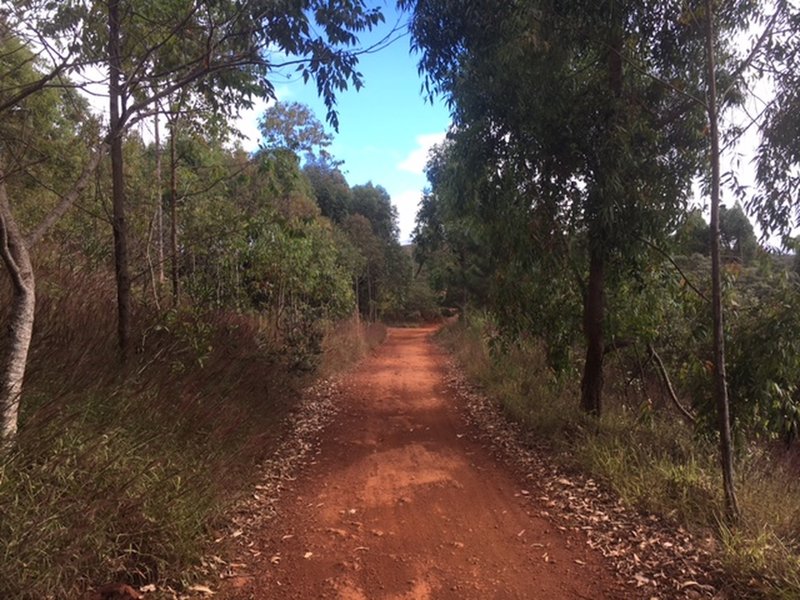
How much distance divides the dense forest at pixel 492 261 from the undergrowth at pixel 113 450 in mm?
22

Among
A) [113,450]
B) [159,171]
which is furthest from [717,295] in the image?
[159,171]

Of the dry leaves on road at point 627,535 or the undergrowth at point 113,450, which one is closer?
the undergrowth at point 113,450

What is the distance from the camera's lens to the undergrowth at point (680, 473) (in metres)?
3.50

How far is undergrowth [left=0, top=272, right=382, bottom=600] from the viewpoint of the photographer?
288 centimetres

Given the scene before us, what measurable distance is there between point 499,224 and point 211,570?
4951 mm

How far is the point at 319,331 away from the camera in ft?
40.3

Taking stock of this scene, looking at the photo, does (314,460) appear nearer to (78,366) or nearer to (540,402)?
(78,366)

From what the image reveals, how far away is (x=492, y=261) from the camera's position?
8.08m

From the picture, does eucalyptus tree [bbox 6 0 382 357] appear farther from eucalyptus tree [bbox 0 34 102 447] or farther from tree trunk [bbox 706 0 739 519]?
tree trunk [bbox 706 0 739 519]

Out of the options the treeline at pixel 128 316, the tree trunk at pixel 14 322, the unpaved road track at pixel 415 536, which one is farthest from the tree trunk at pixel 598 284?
the tree trunk at pixel 14 322

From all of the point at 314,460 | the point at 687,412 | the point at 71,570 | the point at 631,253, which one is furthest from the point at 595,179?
the point at 71,570

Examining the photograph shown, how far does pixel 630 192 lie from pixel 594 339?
7.12 feet

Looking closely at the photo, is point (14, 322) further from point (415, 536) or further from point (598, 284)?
point (598, 284)

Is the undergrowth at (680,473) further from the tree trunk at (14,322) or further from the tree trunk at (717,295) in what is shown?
the tree trunk at (14,322)
